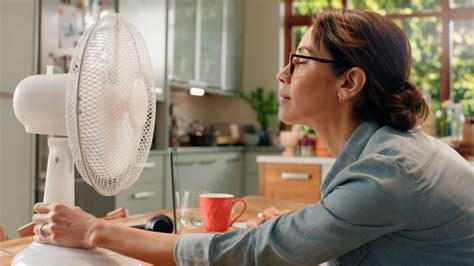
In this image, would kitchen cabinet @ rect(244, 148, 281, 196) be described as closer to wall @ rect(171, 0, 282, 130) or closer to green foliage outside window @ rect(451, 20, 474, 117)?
wall @ rect(171, 0, 282, 130)

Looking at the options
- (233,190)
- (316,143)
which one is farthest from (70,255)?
(233,190)

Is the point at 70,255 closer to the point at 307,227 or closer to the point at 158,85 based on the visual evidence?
the point at 307,227

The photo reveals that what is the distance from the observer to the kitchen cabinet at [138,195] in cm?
350

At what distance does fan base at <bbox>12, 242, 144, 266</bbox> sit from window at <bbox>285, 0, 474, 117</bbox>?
456 cm

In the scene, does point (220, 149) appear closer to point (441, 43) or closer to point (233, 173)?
point (233, 173)

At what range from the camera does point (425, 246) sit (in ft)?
3.05

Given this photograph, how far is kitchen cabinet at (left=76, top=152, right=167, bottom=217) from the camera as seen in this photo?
3.50m

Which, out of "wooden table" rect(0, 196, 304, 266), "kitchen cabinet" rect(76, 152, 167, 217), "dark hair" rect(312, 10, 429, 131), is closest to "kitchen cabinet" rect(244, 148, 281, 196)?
"kitchen cabinet" rect(76, 152, 167, 217)

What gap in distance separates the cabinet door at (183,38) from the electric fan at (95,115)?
322cm

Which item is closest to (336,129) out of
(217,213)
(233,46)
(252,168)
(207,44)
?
(217,213)

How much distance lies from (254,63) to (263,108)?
576mm

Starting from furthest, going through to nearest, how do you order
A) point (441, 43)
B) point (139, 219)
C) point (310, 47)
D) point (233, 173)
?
point (441, 43), point (233, 173), point (139, 219), point (310, 47)

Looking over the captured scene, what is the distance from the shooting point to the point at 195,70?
4719 millimetres

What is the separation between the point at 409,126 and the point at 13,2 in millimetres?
2538
